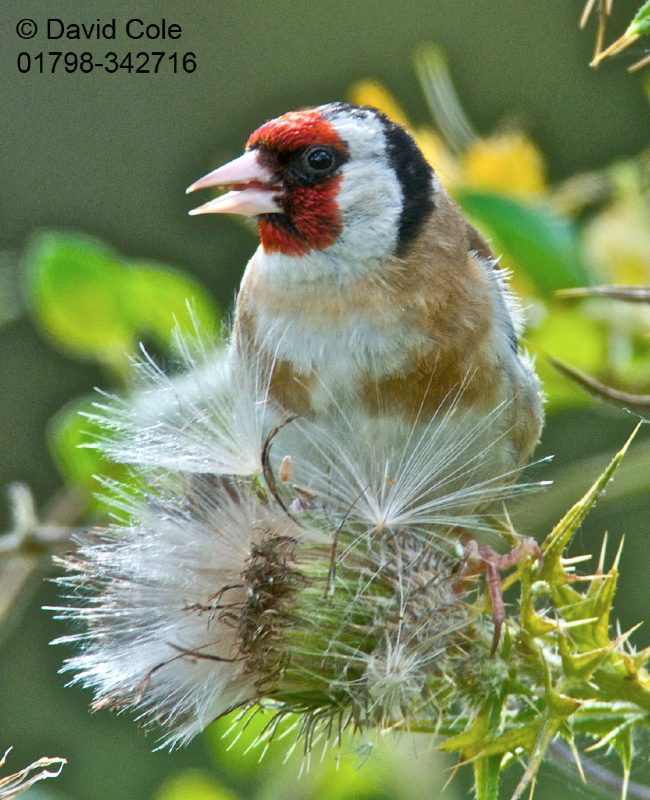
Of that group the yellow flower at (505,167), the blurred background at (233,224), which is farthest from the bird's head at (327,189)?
the yellow flower at (505,167)

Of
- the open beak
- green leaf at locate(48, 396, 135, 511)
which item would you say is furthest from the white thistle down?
green leaf at locate(48, 396, 135, 511)

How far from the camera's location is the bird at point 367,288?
2.23m

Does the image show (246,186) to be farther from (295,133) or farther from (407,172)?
(407,172)

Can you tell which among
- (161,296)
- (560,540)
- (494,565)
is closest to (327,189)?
(161,296)

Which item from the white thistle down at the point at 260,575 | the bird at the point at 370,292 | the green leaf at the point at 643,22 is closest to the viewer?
the green leaf at the point at 643,22

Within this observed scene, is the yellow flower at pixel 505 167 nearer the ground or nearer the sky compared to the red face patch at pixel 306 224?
nearer the sky

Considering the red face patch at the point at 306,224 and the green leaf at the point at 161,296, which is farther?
the green leaf at the point at 161,296

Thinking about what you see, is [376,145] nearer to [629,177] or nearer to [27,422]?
[629,177]

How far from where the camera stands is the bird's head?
2.34 meters

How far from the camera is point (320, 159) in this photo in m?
2.39

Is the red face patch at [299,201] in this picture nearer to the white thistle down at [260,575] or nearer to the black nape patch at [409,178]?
the black nape patch at [409,178]

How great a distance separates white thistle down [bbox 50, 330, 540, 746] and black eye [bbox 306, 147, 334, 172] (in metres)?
0.59

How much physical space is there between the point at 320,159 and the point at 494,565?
1.02m

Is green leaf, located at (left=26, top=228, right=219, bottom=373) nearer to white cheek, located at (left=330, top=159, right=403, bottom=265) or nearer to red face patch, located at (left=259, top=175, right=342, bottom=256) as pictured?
red face patch, located at (left=259, top=175, right=342, bottom=256)
